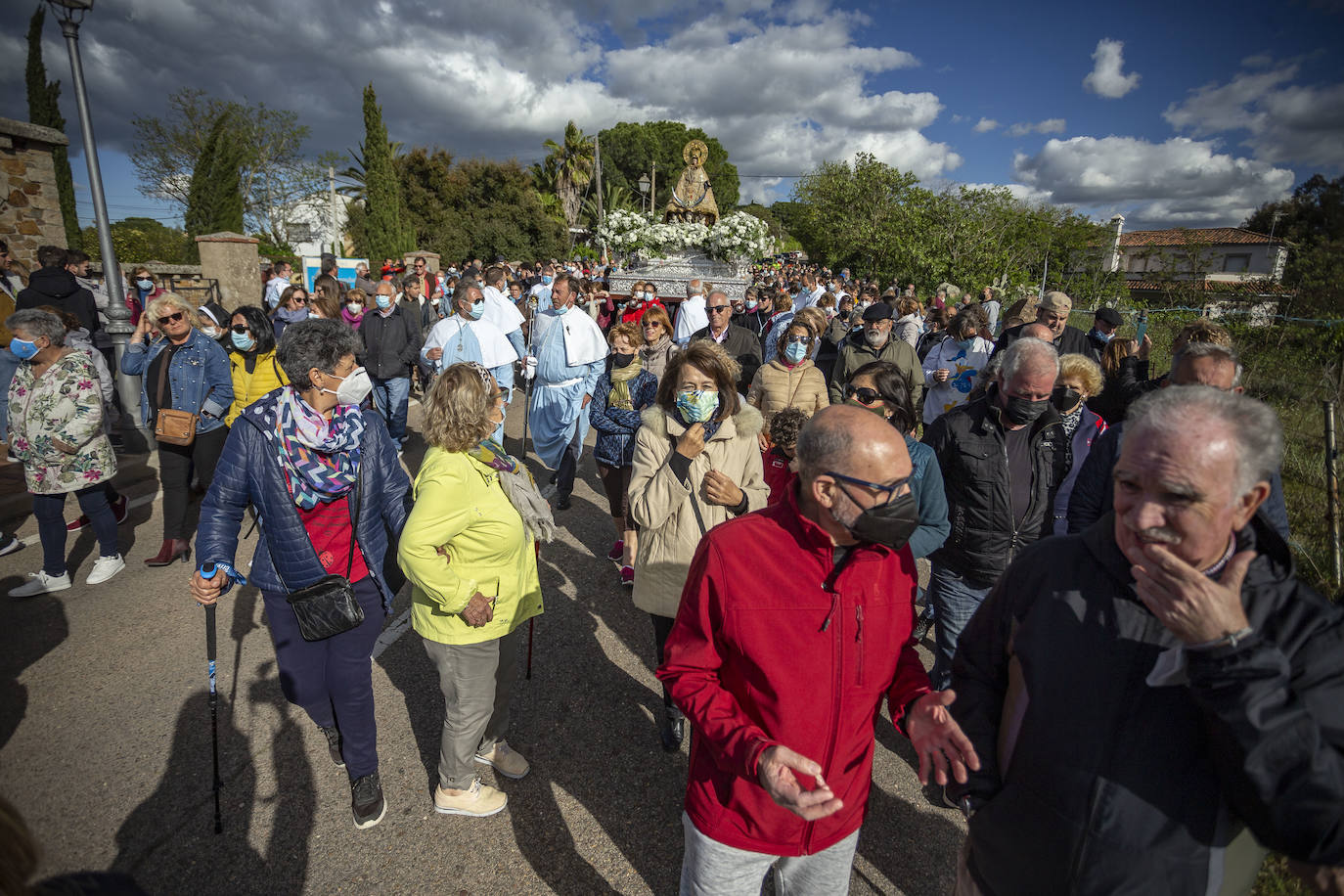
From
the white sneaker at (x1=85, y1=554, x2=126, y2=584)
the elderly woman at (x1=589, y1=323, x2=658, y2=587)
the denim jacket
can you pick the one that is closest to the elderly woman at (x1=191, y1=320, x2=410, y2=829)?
the elderly woman at (x1=589, y1=323, x2=658, y2=587)

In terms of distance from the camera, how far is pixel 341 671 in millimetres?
2803

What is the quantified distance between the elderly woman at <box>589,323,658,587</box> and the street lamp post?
6025mm

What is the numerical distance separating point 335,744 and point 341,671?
58 cm

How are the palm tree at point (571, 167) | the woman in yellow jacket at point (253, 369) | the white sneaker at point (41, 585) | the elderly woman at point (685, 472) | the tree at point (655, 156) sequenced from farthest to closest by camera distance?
the tree at point (655, 156) < the palm tree at point (571, 167) < the woman in yellow jacket at point (253, 369) < the white sneaker at point (41, 585) < the elderly woman at point (685, 472)

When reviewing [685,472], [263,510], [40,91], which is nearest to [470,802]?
[263,510]

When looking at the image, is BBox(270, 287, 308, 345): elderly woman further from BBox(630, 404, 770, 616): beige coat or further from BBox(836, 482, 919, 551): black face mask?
BBox(836, 482, 919, 551): black face mask

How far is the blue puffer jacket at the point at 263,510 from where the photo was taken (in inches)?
105

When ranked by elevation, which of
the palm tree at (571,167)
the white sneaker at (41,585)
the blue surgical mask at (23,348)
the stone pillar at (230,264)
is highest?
the palm tree at (571,167)

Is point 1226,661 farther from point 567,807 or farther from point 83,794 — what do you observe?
point 83,794

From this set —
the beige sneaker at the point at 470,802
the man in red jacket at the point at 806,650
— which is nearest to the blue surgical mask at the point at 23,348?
the beige sneaker at the point at 470,802

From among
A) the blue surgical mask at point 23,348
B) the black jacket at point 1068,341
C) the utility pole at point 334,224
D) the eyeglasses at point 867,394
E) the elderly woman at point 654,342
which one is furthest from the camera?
the utility pole at point 334,224

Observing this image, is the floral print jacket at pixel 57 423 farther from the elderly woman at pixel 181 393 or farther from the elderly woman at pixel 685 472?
the elderly woman at pixel 685 472

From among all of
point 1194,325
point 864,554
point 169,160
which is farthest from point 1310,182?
point 169,160

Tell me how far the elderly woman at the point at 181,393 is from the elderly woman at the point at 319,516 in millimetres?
2873
